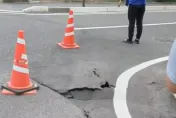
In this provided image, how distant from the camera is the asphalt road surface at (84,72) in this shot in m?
5.43

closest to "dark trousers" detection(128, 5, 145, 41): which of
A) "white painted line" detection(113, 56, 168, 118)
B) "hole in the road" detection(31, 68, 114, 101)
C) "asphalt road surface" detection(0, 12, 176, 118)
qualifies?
"asphalt road surface" detection(0, 12, 176, 118)

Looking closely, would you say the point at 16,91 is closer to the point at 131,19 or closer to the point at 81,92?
the point at 81,92

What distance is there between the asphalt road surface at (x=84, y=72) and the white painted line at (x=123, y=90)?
0.22 ft

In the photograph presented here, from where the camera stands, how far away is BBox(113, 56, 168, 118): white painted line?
17.7ft

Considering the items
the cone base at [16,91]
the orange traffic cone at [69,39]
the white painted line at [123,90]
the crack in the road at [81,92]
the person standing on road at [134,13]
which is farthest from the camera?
the person standing on road at [134,13]

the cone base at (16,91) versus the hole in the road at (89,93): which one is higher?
the cone base at (16,91)

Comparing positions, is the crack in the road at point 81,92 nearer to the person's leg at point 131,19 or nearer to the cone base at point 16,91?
the cone base at point 16,91

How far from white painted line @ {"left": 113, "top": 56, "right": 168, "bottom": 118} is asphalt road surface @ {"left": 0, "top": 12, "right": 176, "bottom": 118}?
0.22 ft

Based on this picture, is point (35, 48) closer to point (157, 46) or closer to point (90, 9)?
point (157, 46)

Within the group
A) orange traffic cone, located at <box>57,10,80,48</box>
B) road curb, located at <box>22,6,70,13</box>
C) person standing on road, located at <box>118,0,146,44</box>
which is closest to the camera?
orange traffic cone, located at <box>57,10,80,48</box>

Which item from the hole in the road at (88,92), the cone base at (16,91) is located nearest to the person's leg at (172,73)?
the hole in the road at (88,92)

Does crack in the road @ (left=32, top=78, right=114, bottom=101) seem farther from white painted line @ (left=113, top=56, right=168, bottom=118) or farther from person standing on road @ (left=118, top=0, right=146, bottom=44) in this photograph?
person standing on road @ (left=118, top=0, right=146, bottom=44)

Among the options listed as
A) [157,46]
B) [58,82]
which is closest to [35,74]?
[58,82]

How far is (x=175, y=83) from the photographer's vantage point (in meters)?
5.80
